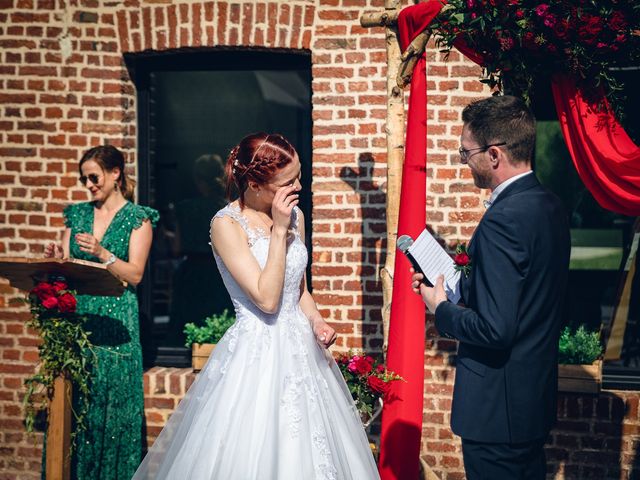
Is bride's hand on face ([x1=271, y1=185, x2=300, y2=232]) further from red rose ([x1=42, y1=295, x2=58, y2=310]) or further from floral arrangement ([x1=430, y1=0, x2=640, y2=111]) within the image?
red rose ([x1=42, y1=295, x2=58, y2=310])

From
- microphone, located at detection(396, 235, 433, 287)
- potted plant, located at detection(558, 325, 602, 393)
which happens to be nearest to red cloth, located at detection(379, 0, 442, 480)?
microphone, located at detection(396, 235, 433, 287)

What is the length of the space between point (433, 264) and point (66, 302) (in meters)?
2.13

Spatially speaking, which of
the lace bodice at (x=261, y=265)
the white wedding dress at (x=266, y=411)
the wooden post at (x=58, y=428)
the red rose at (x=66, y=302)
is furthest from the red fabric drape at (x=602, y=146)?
the wooden post at (x=58, y=428)

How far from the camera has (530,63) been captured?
407 centimetres

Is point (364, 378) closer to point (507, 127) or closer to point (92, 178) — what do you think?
point (507, 127)

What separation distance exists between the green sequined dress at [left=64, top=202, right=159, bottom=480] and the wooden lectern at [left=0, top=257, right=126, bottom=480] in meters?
0.21

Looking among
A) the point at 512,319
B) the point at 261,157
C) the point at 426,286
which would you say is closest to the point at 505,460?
the point at 512,319

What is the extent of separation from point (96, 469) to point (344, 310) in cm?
184

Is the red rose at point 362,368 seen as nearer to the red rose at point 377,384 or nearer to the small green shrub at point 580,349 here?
the red rose at point 377,384

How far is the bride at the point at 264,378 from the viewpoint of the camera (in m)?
3.32

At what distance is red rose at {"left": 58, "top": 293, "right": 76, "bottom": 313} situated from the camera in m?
4.34

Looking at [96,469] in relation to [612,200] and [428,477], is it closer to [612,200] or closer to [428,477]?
[428,477]

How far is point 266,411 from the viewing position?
3.39m

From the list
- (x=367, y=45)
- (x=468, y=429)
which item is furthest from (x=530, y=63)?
(x=468, y=429)
